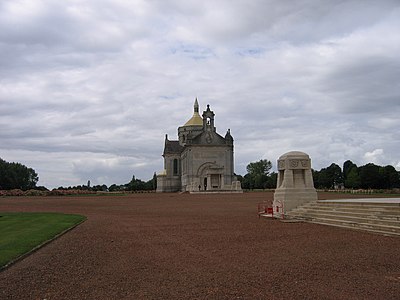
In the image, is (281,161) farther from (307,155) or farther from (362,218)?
(362,218)

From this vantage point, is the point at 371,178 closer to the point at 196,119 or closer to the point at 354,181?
the point at 354,181

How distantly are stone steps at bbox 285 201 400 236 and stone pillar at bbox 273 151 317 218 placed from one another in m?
0.69

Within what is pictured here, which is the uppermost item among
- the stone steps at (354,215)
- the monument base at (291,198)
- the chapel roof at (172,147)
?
the chapel roof at (172,147)

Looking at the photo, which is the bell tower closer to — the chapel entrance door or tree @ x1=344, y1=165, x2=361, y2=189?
the chapel entrance door

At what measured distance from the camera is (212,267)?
11195 millimetres

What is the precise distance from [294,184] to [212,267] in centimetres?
1587

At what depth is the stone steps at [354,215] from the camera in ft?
55.7

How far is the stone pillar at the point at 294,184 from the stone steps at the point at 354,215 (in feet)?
2.25

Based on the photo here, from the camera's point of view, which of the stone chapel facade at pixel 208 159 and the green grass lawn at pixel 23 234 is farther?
the stone chapel facade at pixel 208 159

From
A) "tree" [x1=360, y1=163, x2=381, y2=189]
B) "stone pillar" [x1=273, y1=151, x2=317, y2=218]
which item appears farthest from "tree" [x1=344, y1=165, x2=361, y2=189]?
"stone pillar" [x1=273, y1=151, x2=317, y2=218]

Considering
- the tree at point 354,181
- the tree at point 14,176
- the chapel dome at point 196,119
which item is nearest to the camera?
the tree at point 354,181

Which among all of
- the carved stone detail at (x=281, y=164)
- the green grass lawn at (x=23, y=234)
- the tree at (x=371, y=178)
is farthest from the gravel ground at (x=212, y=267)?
the tree at (x=371, y=178)

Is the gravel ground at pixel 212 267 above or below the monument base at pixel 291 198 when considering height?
below

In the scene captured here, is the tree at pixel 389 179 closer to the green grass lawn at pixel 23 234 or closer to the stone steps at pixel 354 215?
the stone steps at pixel 354 215
